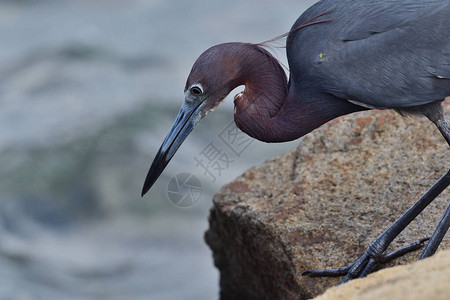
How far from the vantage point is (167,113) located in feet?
26.2

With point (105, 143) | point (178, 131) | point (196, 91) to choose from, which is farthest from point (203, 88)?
point (105, 143)

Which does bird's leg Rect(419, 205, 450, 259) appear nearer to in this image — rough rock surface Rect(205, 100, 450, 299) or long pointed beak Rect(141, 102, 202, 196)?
rough rock surface Rect(205, 100, 450, 299)

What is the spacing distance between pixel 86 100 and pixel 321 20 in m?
5.09

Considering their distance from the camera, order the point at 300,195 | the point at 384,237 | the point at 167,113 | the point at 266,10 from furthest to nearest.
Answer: the point at 266,10 → the point at 167,113 → the point at 300,195 → the point at 384,237

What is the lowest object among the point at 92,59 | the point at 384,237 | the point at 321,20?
the point at 384,237

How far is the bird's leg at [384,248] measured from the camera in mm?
3545

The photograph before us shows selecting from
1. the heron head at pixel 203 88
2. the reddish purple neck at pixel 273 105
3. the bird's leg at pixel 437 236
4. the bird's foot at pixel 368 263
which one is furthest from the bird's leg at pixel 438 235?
the heron head at pixel 203 88

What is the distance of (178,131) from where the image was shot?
371cm

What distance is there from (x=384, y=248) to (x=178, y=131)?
1237 millimetres

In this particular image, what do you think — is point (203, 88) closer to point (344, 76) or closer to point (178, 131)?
point (178, 131)

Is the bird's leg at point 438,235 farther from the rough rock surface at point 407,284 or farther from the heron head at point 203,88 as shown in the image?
the heron head at point 203,88

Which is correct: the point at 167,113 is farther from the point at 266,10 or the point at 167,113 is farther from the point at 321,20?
the point at 321,20

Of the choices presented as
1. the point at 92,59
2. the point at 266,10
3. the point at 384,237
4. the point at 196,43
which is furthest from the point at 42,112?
the point at 384,237

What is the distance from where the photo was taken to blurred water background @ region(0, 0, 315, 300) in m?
6.30
